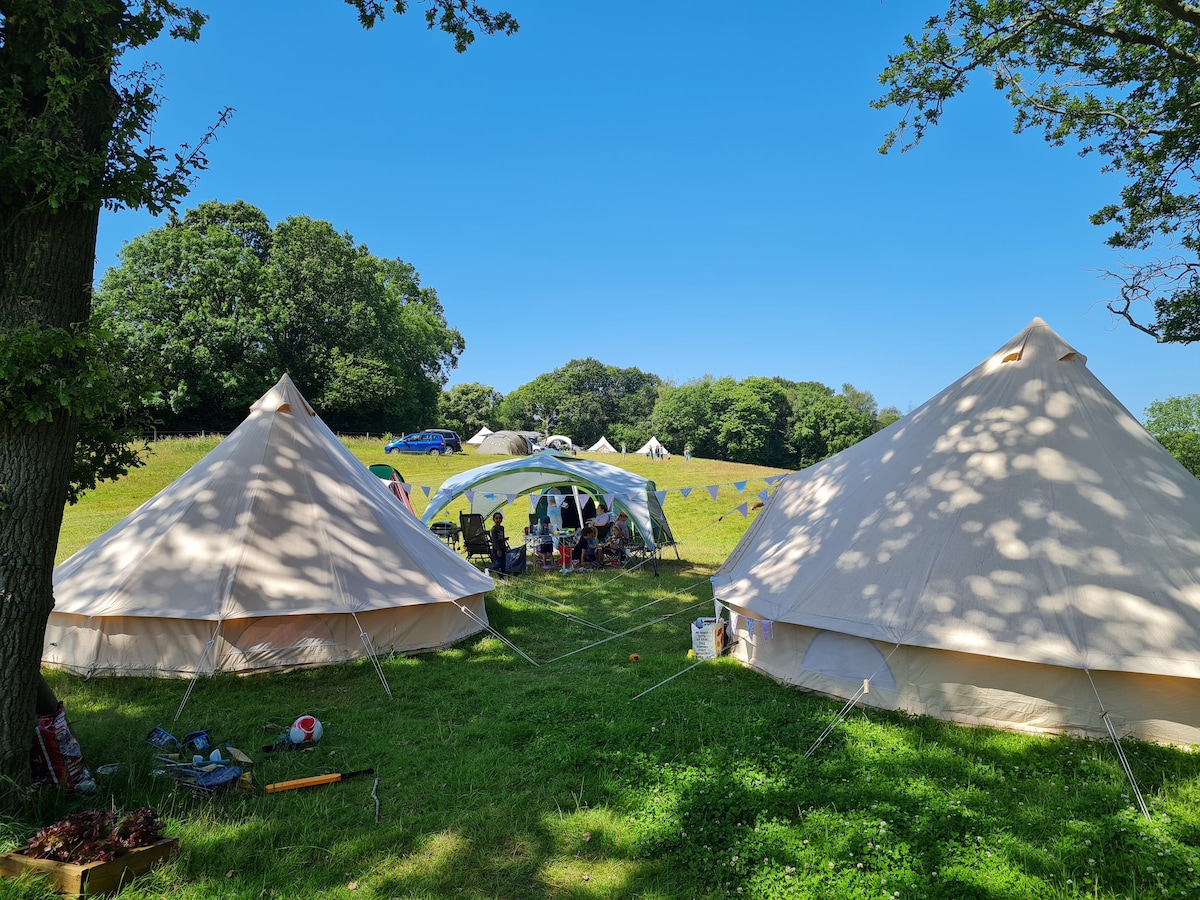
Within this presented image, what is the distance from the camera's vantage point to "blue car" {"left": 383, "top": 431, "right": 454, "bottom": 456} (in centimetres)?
3647

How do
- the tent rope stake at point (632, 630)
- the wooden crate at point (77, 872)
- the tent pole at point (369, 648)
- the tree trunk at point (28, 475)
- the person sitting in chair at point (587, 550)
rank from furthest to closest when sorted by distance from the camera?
the person sitting in chair at point (587, 550)
the tent rope stake at point (632, 630)
the tent pole at point (369, 648)
the tree trunk at point (28, 475)
the wooden crate at point (77, 872)

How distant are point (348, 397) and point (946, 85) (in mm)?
37592

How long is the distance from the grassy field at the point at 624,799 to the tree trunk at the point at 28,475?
2.35 ft

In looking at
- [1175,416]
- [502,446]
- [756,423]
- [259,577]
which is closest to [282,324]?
[502,446]

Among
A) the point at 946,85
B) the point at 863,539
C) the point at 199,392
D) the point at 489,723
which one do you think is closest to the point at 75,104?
the point at 489,723

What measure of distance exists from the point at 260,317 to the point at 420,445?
11045 millimetres

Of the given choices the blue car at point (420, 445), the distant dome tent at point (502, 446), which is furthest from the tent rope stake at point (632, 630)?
the distant dome tent at point (502, 446)

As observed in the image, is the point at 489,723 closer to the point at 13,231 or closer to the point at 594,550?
the point at 13,231

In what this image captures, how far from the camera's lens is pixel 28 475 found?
13.7ft

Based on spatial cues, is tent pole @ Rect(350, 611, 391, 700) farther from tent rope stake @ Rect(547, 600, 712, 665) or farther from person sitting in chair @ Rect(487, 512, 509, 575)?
person sitting in chair @ Rect(487, 512, 509, 575)

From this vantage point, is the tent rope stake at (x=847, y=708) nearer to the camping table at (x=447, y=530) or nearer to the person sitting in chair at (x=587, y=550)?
the person sitting in chair at (x=587, y=550)

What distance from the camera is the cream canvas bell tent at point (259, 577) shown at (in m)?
7.24

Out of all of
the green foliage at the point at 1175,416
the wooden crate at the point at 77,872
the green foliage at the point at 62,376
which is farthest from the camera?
the green foliage at the point at 1175,416

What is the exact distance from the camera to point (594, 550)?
1571 centimetres
